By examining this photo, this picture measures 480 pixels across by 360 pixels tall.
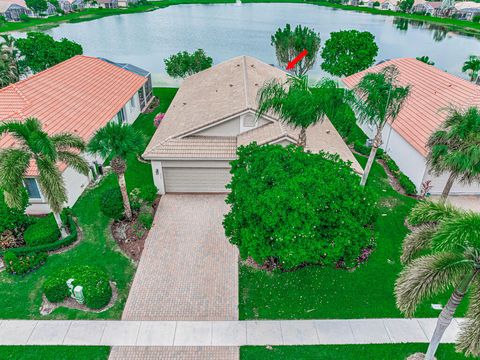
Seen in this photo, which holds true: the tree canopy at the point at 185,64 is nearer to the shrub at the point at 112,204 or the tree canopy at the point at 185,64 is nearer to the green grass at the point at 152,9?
the shrub at the point at 112,204

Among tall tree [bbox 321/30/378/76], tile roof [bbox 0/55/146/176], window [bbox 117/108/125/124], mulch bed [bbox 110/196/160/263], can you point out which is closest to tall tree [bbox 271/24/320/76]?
tall tree [bbox 321/30/378/76]

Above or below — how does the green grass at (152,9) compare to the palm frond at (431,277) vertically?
below

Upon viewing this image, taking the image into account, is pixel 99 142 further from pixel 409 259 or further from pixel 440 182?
pixel 440 182

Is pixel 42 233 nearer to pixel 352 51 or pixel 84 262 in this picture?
pixel 84 262

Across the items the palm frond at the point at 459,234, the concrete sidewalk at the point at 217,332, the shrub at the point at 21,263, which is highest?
the palm frond at the point at 459,234

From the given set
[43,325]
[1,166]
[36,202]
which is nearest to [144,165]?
[36,202]

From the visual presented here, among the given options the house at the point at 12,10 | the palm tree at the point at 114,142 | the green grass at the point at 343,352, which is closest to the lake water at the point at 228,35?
the house at the point at 12,10

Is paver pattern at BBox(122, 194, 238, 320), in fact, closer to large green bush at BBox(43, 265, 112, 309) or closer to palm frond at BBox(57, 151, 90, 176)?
large green bush at BBox(43, 265, 112, 309)
